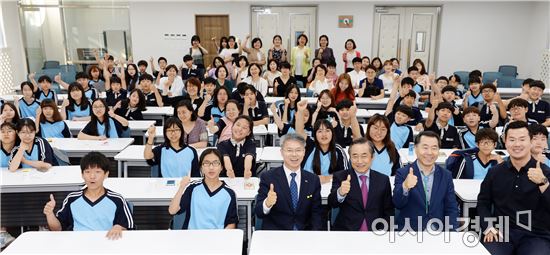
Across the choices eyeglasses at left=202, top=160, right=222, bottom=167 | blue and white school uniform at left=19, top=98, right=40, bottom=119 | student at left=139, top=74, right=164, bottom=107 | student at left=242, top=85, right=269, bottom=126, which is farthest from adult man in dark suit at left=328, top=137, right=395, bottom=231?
blue and white school uniform at left=19, top=98, right=40, bottom=119

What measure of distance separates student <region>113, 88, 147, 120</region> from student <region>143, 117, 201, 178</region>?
2.26 m

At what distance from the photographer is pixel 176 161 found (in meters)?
Answer: 3.69

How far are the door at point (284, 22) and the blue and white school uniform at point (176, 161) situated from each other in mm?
8356

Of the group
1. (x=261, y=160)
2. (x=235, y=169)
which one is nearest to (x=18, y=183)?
(x=235, y=169)

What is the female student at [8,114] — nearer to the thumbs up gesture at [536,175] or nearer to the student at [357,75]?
the thumbs up gesture at [536,175]

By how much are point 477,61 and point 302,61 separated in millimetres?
5617

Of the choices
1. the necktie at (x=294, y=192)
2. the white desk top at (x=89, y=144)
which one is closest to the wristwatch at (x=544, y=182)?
the necktie at (x=294, y=192)

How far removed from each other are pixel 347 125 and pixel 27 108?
4.72m

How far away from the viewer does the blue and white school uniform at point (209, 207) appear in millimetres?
2811

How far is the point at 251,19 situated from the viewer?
11508 mm

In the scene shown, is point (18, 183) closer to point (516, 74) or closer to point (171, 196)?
point (171, 196)

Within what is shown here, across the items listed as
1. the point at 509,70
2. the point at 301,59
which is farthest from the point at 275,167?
the point at 509,70

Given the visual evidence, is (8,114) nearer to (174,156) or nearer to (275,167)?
(174,156)

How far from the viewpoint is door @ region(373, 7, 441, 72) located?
37.3ft
